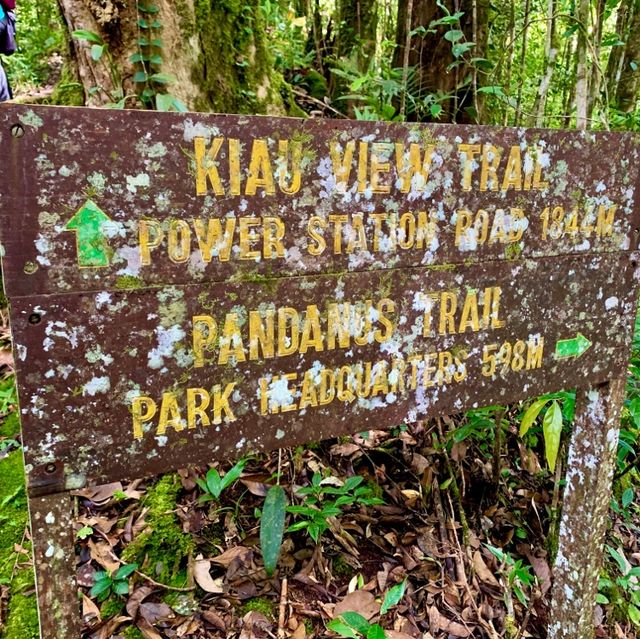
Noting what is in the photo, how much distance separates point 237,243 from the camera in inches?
47.9

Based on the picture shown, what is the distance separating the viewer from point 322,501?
2225mm

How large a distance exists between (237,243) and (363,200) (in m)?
0.33

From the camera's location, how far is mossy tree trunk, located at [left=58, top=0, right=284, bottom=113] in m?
2.55

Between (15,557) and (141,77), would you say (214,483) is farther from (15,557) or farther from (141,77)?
(141,77)

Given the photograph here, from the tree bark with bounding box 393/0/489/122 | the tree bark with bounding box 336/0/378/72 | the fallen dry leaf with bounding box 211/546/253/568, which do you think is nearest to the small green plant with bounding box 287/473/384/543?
the fallen dry leaf with bounding box 211/546/253/568

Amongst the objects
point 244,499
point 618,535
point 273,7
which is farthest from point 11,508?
point 273,7

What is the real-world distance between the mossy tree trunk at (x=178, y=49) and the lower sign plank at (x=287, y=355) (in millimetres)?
1791

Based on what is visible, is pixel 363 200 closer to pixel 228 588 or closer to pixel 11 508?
pixel 228 588

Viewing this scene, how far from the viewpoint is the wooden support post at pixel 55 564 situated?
1.15m

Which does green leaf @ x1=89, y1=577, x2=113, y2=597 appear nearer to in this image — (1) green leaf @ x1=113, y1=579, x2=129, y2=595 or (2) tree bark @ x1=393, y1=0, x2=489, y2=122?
(1) green leaf @ x1=113, y1=579, x2=129, y2=595

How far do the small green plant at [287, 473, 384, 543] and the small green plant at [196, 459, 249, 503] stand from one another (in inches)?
9.7

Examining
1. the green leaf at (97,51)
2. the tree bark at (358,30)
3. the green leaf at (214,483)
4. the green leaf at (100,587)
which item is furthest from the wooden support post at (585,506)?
the tree bark at (358,30)

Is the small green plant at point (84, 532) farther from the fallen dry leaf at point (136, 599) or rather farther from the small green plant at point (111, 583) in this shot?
the fallen dry leaf at point (136, 599)

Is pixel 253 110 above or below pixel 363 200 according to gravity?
above
